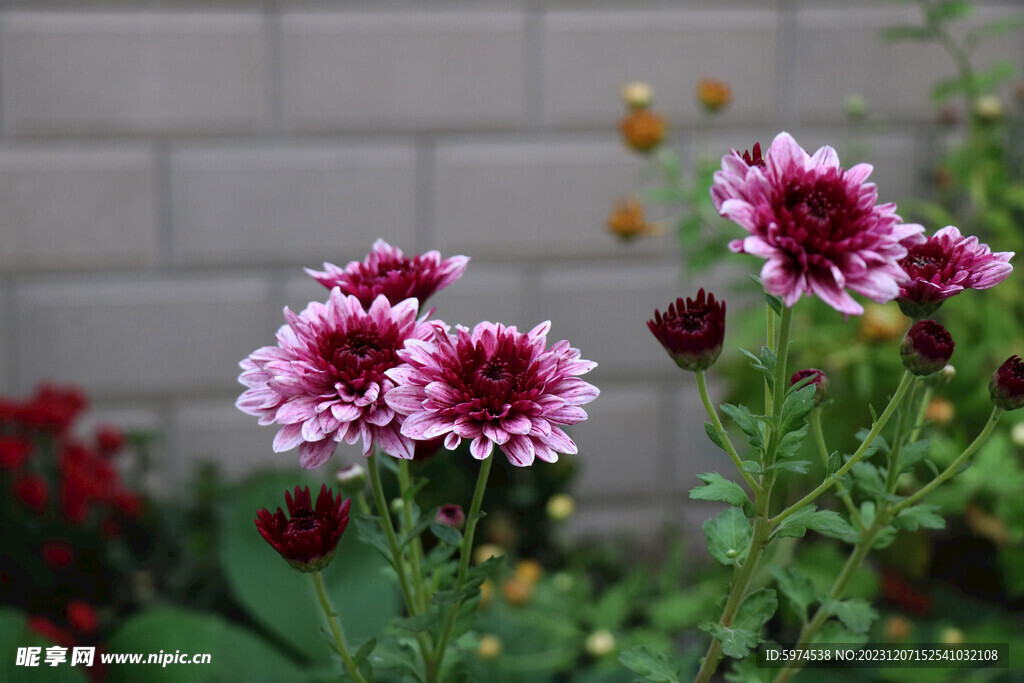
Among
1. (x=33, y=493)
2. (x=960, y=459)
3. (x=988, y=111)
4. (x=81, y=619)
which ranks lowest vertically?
(x=81, y=619)

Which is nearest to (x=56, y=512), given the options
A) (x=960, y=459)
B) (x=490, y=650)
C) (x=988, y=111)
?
(x=490, y=650)

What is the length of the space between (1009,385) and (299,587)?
2.72ft

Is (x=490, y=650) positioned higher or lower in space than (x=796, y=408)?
lower

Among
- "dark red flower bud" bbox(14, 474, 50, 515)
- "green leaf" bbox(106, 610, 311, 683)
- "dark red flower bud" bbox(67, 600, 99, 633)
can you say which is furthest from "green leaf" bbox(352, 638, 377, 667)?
"dark red flower bud" bbox(14, 474, 50, 515)

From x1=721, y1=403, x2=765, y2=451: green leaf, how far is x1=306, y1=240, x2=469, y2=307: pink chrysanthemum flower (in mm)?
147

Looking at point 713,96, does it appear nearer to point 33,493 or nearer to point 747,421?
point 747,421

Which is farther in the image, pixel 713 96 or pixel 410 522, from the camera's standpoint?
pixel 713 96

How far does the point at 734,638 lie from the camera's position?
1.27 ft

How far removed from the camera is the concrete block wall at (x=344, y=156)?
149 cm

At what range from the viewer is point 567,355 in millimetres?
400

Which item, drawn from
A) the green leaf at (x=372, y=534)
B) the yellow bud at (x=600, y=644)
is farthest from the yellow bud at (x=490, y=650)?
the green leaf at (x=372, y=534)

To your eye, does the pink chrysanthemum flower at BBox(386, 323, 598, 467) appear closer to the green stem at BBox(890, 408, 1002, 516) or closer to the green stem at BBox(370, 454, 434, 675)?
the green stem at BBox(370, 454, 434, 675)

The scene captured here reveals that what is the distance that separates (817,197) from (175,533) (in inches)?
53.0

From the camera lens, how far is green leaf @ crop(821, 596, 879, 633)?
435 millimetres
